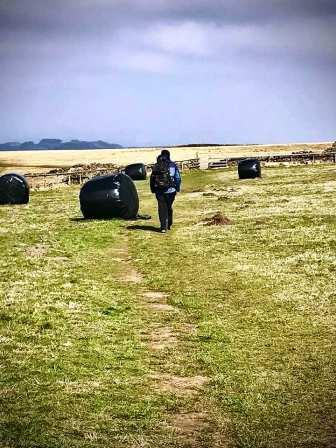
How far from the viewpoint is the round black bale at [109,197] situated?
85.1 ft

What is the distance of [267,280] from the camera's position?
14.9 metres

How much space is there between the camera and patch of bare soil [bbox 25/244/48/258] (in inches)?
735

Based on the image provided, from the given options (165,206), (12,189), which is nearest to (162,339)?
(165,206)

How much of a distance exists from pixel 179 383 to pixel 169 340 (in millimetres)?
1951

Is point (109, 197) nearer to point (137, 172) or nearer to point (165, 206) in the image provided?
point (165, 206)

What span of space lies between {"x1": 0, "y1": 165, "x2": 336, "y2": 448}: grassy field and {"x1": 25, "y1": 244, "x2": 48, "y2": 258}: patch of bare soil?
4 cm

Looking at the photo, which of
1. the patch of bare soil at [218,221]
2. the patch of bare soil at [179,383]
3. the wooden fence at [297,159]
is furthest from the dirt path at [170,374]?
the wooden fence at [297,159]

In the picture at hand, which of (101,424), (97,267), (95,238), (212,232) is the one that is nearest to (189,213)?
(212,232)

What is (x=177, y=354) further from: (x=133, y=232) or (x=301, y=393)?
(x=133, y=232)

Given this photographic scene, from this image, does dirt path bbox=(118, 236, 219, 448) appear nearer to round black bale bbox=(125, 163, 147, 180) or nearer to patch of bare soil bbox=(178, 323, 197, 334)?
patch of bare soil bbox=(178, 323, 197, 334)

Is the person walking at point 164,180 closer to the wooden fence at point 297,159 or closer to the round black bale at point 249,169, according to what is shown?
the round black bale at point 249,169

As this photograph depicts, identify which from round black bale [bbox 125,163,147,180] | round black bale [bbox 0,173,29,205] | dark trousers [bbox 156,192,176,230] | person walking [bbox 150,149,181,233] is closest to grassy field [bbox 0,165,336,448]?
dark trousers [bbox 156,192,176,230]

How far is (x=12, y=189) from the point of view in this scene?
36.8m

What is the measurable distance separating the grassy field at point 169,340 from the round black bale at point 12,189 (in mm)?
15386
